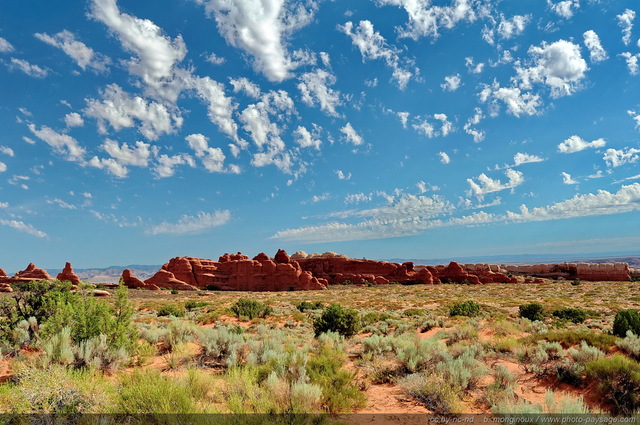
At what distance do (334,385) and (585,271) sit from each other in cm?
9599

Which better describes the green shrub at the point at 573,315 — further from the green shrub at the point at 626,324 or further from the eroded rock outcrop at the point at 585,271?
the eroded rock outcrop at the point at 585,271

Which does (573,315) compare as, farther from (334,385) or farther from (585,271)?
(585,271)

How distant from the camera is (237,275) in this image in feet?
243

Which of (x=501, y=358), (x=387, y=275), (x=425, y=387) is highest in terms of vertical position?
(x=425, y=387)

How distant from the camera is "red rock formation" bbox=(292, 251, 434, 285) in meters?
79.2

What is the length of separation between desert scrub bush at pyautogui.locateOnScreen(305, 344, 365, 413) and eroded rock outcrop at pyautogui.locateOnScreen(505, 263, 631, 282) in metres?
93.8

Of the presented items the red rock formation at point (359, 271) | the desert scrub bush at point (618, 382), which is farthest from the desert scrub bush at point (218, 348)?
the red rock formation at point (359, 271)

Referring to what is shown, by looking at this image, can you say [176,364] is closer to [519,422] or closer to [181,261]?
[519,422]

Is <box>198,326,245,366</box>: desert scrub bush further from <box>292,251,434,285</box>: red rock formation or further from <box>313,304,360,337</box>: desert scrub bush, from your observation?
<box>292,251,434,285</box>: red rock formation

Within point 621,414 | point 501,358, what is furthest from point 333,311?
point 621,414

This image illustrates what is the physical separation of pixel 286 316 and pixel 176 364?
1246cm

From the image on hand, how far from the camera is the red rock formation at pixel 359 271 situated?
7919cm

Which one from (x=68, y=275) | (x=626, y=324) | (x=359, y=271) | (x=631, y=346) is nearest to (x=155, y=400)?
(x=631, y=346)

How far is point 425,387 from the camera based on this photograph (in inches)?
239
